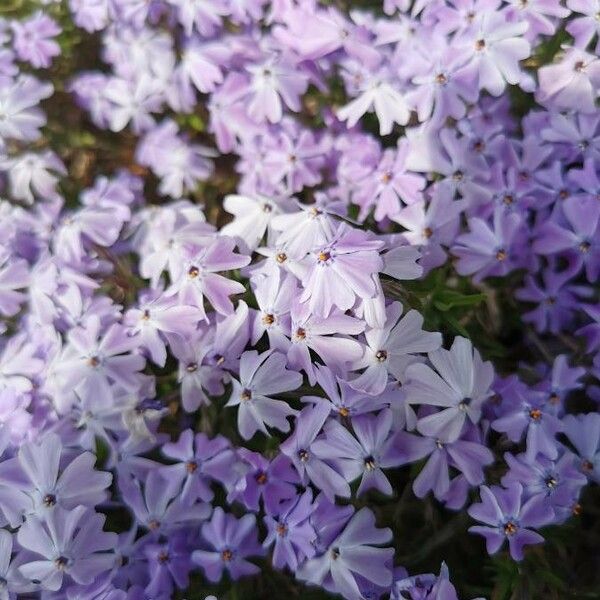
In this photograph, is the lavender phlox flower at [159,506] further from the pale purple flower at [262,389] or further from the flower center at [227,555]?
the pale purple flower at [262,389]

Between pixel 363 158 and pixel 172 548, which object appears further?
pixel 363 158

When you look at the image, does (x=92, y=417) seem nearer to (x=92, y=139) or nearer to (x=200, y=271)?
(x=200, y=271)

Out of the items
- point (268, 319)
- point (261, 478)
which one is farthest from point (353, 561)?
point (268, 319)

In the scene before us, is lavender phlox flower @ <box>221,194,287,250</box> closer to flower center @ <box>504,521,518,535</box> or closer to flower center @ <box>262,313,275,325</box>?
flower center @ <box>262,313,275,325</box>

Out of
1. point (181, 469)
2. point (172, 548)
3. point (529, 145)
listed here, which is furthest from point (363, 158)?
point (172, 548)

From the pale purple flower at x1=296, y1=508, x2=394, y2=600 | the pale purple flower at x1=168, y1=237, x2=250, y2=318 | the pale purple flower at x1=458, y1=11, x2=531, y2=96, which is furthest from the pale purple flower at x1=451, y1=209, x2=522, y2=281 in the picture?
the pale purple flower at x1=296, y1=508, x2=394, y2=600

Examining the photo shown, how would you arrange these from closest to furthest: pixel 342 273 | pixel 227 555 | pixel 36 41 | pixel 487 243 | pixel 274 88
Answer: pixel 342 273, pixel 227 555, pixel 487 243, pixel 274 88, pixel 36 41

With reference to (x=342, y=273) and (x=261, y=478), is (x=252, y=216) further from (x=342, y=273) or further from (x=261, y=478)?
(x=261, y=478)

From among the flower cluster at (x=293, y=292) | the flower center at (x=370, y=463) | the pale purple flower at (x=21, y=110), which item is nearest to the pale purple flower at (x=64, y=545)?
the flower cluster at (x=293, y=292)
